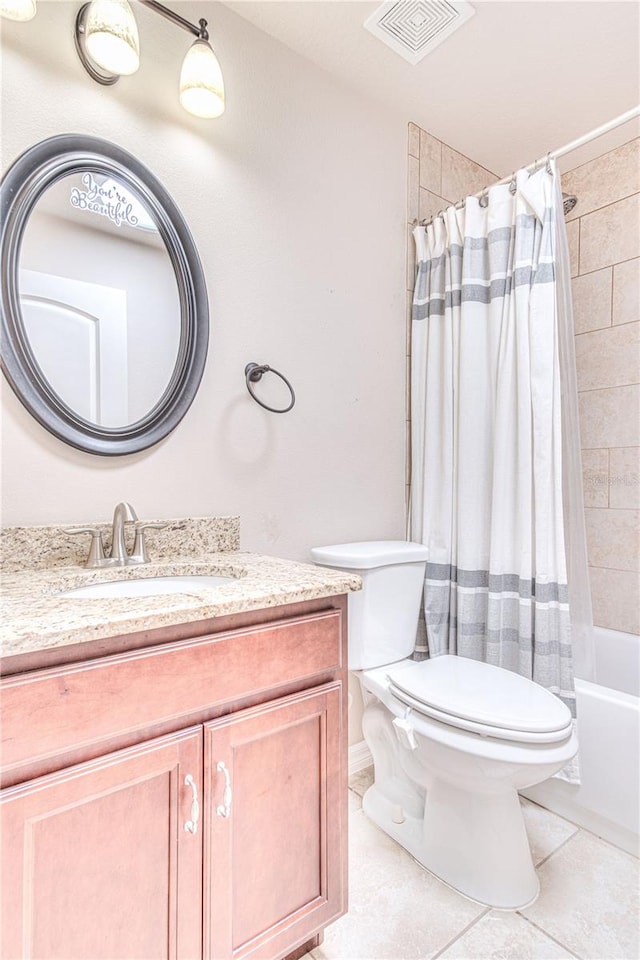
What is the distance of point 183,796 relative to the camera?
90 cm

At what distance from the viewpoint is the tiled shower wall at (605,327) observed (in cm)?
212

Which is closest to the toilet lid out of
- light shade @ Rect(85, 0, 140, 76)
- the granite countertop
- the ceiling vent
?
the granite countertop

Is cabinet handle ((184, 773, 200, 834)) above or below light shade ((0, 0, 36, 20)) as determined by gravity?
below

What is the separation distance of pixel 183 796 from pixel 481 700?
0.78m

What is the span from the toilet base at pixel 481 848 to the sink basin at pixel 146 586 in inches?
35.0

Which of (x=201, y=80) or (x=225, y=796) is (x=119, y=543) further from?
(x=201, y=80)

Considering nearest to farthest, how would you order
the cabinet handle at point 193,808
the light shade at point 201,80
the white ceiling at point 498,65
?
the cabinet handle at point 193,808 → the light shade at point 201,80 → the white ceiling at point 498,65

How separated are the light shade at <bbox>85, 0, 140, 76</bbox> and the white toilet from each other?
1.40 meters

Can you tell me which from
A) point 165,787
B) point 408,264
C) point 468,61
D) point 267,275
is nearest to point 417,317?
point 408,264

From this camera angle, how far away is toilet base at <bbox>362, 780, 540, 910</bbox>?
4.29 feet

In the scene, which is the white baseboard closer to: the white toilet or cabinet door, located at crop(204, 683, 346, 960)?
the white toilet

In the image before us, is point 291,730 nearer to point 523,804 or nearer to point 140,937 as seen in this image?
point 140,937

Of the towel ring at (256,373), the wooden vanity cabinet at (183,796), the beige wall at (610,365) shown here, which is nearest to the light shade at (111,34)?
the towel ring at (256,373)

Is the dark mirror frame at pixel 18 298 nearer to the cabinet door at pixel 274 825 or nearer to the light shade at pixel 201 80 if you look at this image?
the light shade at pixel 201 80
